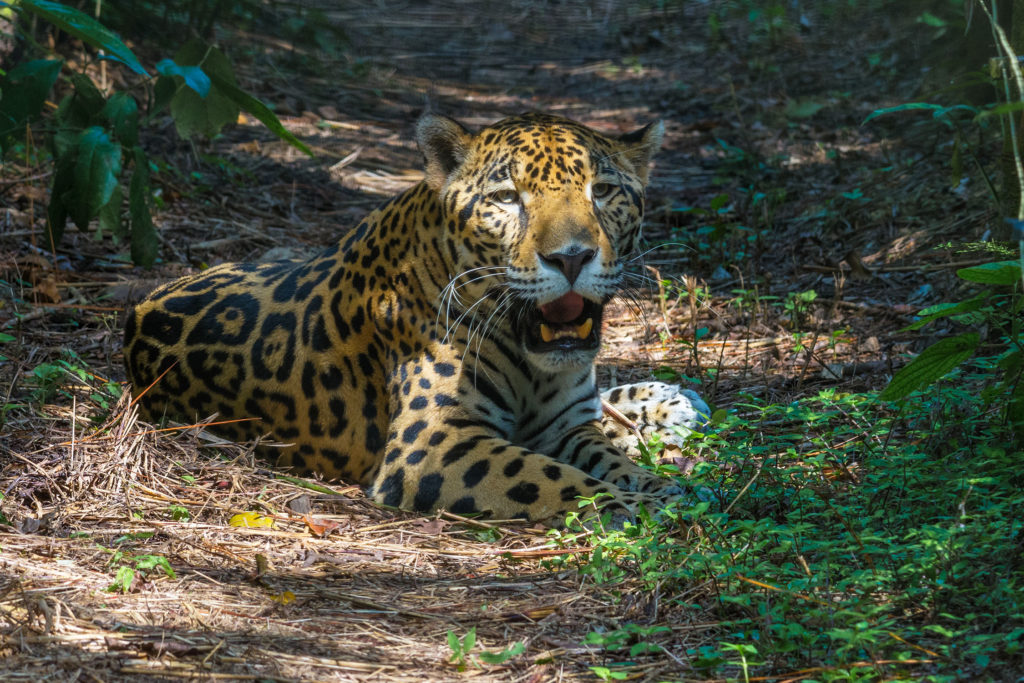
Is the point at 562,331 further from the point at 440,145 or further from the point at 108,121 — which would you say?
the point at 108,121

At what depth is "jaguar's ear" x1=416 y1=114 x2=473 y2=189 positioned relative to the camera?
5.35 meters

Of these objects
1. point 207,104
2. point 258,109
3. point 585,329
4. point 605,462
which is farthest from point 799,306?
point 207,104

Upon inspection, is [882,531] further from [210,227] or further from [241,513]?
[210,227]

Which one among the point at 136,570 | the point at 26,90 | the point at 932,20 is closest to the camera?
the point at 136,570

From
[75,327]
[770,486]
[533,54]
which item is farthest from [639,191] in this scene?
Result: [533,54]

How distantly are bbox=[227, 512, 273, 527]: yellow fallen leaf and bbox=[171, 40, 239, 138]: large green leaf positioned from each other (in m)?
2.87

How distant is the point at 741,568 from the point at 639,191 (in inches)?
97.1

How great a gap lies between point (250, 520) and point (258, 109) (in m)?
2.35

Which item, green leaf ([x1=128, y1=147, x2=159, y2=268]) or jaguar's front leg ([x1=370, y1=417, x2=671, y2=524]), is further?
green leaf ([x1=128, y1=147, x2=159, y2=268])

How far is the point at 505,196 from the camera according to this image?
5074 mm

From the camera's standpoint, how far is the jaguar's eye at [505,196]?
5.06 metres

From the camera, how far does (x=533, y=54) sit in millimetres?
16906

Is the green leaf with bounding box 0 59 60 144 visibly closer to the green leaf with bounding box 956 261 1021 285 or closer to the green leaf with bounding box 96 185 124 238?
the green leaf with bounding box 96 185 124 238

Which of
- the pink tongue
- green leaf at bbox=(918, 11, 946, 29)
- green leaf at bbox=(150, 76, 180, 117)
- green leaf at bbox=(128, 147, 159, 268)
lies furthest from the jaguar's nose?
green leaf at bbox=(918, 11, 946, 29)
